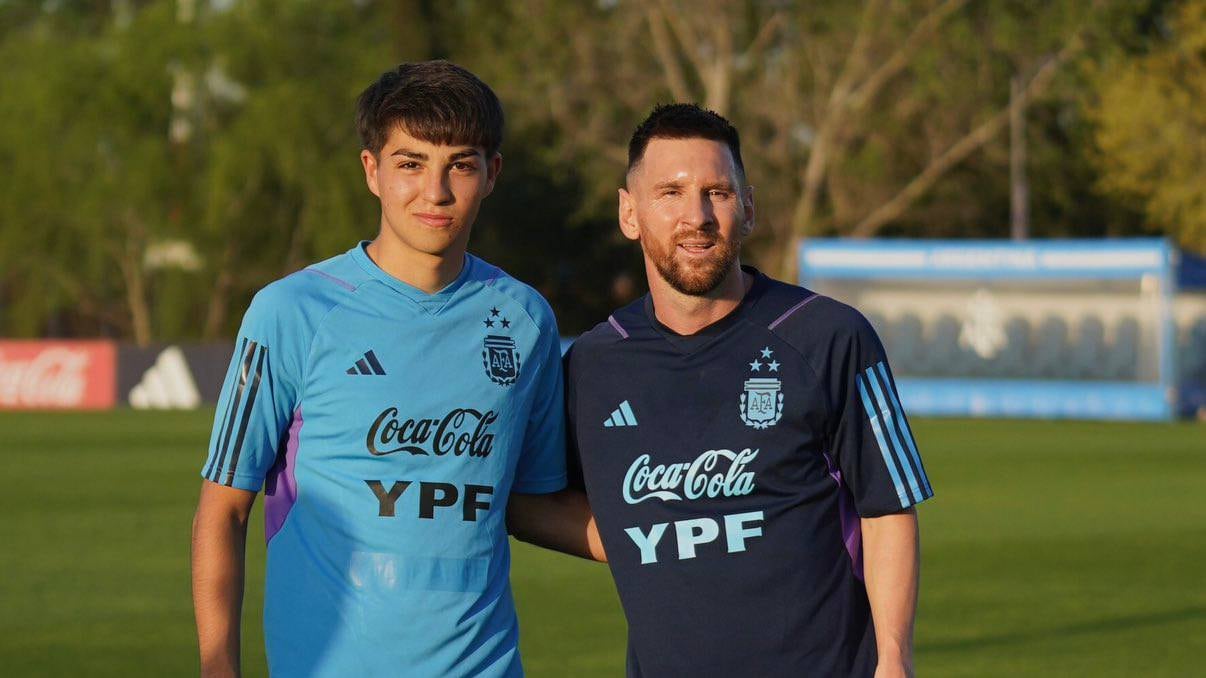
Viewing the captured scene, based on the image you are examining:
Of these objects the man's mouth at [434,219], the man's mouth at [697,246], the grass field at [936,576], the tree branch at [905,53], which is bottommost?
the grass field at [936,576]

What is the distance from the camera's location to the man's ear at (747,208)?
14.7 feet

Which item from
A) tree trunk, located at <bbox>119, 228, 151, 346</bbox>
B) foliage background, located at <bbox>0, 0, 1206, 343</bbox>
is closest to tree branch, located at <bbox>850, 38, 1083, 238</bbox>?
foliage background, located at <bbox>0, 0, 1206, 343</bbox>

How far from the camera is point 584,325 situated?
6056cm

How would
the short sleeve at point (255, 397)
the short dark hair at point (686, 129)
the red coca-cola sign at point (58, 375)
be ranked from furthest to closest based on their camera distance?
1. the red coca-cola sign at point (58, 375)
2. the short dark hair at point (686, 129)
3. the short sleeve at point (255, 397)

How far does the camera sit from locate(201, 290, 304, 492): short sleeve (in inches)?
167

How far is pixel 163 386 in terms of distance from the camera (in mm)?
41375

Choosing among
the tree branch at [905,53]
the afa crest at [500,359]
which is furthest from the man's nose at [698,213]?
the tree branch at [905,53]

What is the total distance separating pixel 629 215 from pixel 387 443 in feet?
2.64

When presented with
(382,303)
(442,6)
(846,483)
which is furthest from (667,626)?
(442,6)

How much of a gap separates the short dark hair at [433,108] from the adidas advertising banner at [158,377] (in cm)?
3762

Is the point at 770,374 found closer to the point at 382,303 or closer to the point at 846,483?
the point at 846,483

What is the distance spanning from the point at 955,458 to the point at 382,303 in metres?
22.5

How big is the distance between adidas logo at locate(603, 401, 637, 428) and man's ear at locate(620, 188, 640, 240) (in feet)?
1.32

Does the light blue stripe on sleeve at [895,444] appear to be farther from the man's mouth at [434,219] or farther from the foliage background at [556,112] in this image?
the foliage background at [556,112]
